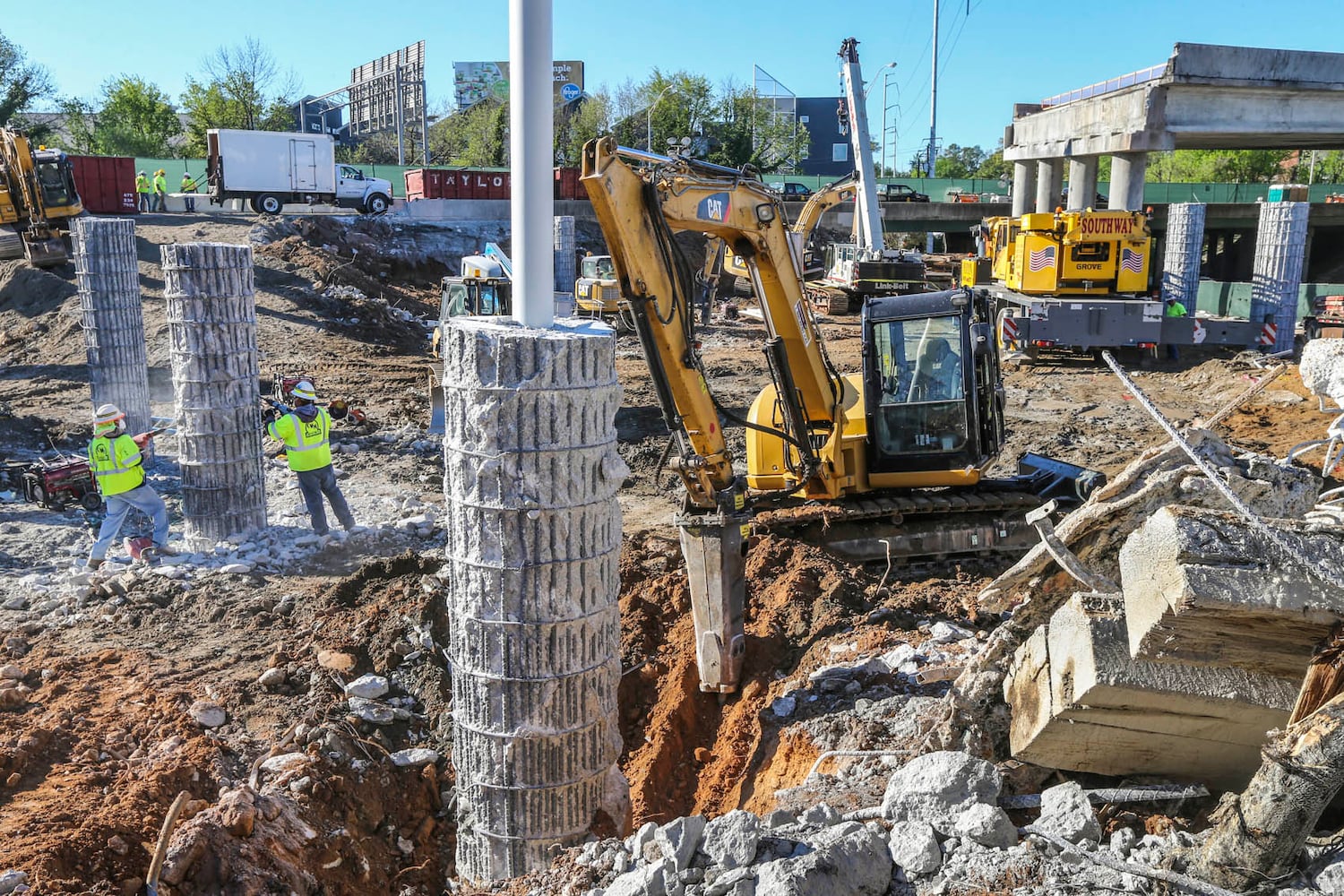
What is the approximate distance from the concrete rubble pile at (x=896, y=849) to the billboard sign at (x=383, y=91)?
171 feet

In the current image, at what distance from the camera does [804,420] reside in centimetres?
852

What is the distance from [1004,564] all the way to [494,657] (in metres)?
5.79

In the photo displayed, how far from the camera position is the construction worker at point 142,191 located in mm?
32425

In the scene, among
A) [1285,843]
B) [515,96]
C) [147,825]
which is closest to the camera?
[1285,843]

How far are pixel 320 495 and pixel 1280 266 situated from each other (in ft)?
62.8

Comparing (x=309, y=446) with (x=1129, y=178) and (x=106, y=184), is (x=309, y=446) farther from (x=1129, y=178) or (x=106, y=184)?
(x=1129, y=178)

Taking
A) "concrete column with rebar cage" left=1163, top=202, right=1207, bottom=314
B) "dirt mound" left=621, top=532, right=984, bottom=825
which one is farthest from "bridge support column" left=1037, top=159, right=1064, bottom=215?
"dirt mound" left=621, top=532, right=984, bottom=825

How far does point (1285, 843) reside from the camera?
342 cm

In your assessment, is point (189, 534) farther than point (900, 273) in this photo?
No

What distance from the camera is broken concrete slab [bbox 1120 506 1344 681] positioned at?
3.58 meters

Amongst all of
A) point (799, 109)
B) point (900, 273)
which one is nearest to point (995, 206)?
point (900, 273)

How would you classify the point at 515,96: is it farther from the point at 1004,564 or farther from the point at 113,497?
the point at 113,497

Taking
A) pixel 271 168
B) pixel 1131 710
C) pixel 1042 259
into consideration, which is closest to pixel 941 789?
pixel 1131 710

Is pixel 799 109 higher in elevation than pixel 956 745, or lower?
higher
